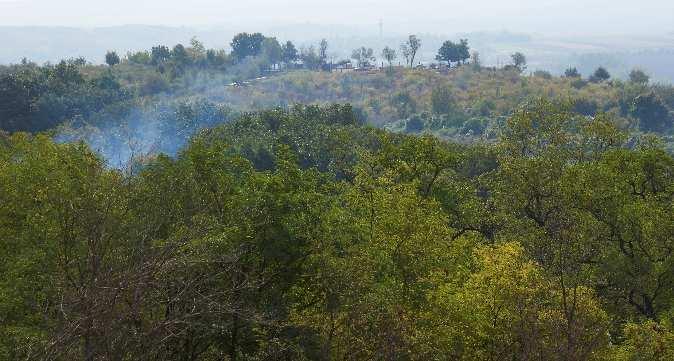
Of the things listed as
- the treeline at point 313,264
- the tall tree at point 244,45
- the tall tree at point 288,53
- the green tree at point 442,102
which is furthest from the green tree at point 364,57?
the treeline at point 313,264

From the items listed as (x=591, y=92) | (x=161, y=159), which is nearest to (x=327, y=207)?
(x=161, y=159)

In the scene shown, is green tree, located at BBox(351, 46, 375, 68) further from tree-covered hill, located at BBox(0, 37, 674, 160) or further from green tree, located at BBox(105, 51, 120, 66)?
green tree, located at BBox(105, 51, 120, 66)

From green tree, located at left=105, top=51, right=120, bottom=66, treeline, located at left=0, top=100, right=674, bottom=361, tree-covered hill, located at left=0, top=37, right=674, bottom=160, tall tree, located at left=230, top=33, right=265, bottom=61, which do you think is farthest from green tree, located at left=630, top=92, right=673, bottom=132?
green tree, located at left=105, top=51, right=120, bottom=66

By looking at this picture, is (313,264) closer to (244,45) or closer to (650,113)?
(650,113)

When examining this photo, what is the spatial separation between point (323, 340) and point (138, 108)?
87.2 metres

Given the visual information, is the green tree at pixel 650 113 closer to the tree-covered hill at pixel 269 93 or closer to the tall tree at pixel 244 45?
the tree-covered hill at pixel 269 93

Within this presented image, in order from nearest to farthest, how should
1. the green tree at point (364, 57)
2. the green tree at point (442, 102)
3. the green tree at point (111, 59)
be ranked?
1. the green tree at point (442, 102)
2. the green tree at point (111, 59)
3. the green tree at point (364, 57)

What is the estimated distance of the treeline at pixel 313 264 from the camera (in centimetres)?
1259

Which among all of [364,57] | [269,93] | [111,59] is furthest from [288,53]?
[111,59]

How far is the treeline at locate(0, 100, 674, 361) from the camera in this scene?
496 inches

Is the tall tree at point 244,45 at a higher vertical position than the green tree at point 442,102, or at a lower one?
higher

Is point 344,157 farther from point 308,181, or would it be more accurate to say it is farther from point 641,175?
point 308,181

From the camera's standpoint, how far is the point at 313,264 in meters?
17.8

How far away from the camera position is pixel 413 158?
3216cm
